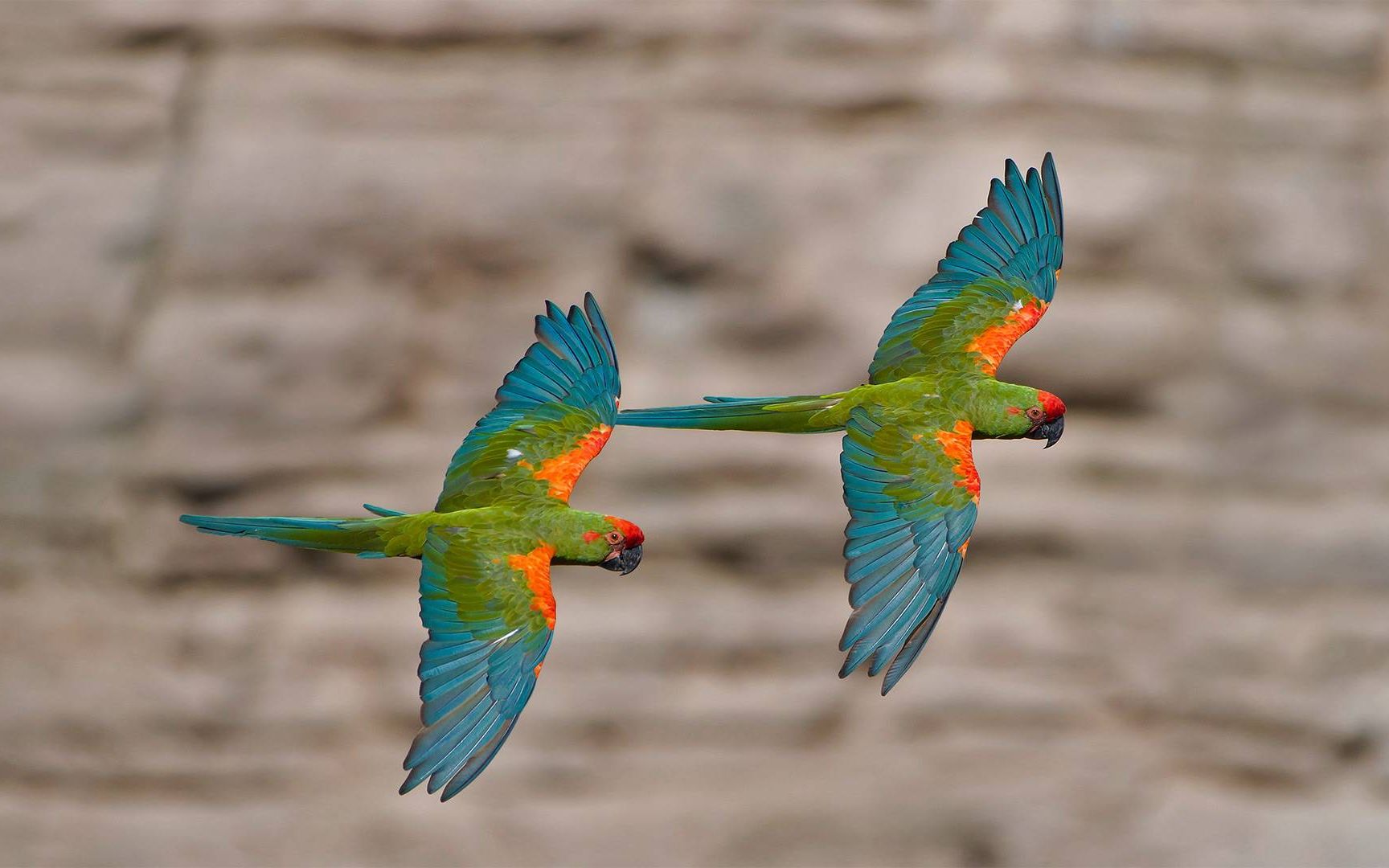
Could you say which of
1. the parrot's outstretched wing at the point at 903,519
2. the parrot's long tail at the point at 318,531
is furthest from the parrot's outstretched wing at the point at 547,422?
the parrot's outstretched wing at the point at 903,519

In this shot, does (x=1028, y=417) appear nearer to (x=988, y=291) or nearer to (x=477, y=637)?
(x=988, y=291)

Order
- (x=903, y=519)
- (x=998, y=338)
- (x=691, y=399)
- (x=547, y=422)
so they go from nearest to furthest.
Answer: (x=903, y=519), (x=547, y=422), (x=998, y=338), (x=691, y=399)

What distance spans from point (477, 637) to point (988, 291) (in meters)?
0.92

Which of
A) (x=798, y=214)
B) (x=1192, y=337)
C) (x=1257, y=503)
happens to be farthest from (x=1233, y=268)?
(x=798, y=214)

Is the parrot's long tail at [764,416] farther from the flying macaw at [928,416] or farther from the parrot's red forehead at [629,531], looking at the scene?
the parrot's red forehead at [629,531]

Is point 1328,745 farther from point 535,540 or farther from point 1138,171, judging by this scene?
point 535,540

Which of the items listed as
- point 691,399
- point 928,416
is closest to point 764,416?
point 928,416

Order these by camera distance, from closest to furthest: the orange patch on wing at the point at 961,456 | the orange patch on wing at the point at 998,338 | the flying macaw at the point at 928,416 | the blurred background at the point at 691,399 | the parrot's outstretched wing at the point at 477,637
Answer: the parrot's outstretched wing at the point at 477,637
the flying macaw at the point at 928,416
the orange patch on wing at the point at 961,456
the orange patch on wing at the point at 998,338
the blurred background at the point at 691,399

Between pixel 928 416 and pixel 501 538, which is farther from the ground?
pixel 928 416

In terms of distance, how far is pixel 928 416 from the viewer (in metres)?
2.19

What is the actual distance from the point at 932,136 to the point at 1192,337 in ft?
3.44

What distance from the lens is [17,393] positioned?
5.14 metres

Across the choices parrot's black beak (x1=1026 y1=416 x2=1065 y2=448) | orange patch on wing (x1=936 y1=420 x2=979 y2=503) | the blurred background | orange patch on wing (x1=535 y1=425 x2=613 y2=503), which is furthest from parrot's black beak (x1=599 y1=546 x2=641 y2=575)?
the blurred background

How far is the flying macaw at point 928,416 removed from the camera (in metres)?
2.01
